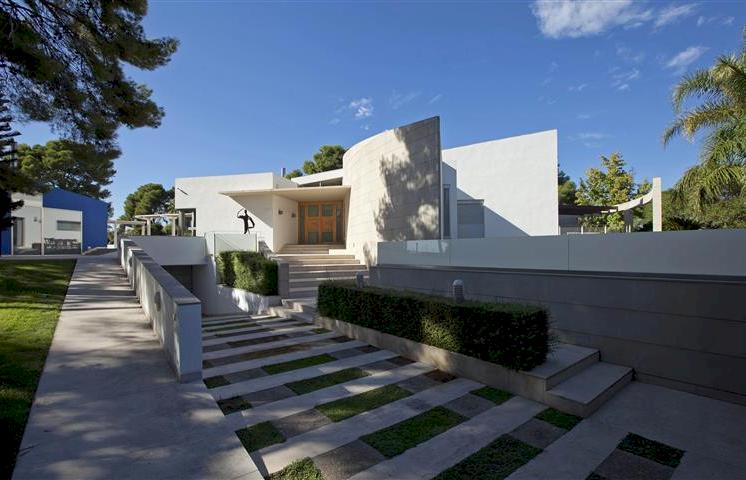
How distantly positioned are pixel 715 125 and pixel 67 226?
87.4 ft

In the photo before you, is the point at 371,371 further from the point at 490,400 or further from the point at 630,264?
the point at 630,264

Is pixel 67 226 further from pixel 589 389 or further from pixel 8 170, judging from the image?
pixel 589 389

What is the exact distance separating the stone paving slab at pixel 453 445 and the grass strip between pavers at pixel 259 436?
2.76 ft

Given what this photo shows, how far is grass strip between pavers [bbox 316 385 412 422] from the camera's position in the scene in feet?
11.7

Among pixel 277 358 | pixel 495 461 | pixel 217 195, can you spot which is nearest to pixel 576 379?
pixel 495 461

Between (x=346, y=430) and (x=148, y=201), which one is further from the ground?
(x=148, y=201)

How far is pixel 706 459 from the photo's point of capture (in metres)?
2.94

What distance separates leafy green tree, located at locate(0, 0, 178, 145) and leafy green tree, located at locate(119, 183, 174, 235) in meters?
44.9

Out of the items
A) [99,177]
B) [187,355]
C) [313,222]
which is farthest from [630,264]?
[313,222]

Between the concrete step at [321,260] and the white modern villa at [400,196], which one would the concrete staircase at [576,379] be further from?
the concrete step at [321,260]

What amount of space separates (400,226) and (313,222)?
8.63 m

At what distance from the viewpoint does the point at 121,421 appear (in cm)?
313

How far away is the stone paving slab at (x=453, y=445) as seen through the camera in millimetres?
2668

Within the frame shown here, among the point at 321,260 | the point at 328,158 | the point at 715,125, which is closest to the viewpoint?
the point at 715,125
